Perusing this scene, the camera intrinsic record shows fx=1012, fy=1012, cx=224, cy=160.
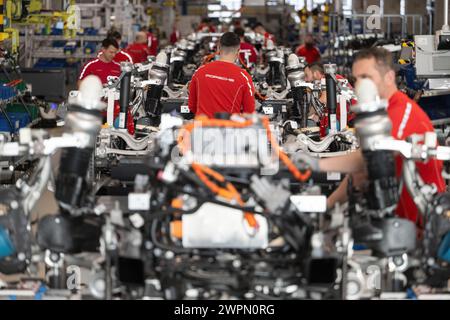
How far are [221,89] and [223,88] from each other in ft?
0.06

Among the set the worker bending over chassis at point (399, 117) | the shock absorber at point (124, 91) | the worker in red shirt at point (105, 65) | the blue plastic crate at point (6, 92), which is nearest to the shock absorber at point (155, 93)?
the shock absorber at point (124, 91)

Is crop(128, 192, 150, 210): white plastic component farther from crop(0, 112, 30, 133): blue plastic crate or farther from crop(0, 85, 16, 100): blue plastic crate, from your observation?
crop(0, 85, 16, 100): blue plastic crate

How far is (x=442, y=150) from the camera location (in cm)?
480

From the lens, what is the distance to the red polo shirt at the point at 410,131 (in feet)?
17.4

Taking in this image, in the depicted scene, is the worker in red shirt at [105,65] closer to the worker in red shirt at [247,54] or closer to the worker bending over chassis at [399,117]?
the worker in red shirt at [247,54]

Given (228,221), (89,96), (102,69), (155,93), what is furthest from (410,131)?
(102,69)

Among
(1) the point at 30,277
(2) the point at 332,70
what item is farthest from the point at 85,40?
(1) the point at 30,277

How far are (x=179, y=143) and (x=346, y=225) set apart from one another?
90 centimetres

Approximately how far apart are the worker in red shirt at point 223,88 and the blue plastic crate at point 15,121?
5225 millimetres

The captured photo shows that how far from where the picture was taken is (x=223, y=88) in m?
8.19

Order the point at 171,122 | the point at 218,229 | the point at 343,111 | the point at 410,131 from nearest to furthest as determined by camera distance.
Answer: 1. the point at 218,229
2. the point at 171,122
3. the point at 410,131
4. the point at 343,111

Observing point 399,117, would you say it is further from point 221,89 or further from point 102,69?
point 102,69

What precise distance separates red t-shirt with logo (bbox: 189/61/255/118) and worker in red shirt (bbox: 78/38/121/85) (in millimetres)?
4027
